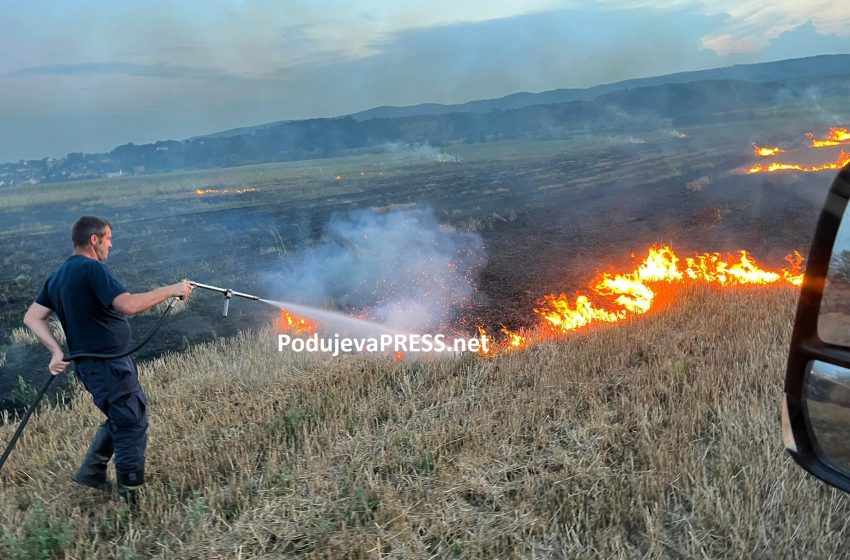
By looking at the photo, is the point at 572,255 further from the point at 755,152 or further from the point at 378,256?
the point at 755,152

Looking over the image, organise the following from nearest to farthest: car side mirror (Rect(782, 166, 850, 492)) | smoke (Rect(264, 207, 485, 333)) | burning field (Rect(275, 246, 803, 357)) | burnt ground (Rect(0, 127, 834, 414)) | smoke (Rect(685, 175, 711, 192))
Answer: car side mirror (Rect(782, 166, 850, 492)) < burning field (Rect(275, 246, 803, 357)) < smoke (Rect(264, 207, 485, 333)) < burnt ground (Rect(0, 127, 834, 414)) < smoke (Rect(685, 175, 711, 192))

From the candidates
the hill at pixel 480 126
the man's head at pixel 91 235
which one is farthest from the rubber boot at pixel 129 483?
the hill at pixel 480 126

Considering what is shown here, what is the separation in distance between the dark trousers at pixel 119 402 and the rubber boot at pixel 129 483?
0.09ft

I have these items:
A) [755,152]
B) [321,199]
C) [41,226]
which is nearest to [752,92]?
[755,152]

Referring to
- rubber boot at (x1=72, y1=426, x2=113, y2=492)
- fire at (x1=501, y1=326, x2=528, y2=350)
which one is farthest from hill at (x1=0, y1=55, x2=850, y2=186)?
rubber boot at (x1=72, y1=426, x2=113, y2=492)

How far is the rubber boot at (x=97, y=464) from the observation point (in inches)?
170

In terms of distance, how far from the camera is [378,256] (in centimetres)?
1550

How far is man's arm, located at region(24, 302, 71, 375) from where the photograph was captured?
13.1 feet

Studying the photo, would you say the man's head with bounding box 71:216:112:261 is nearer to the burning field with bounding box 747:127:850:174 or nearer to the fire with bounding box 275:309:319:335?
the fire with bounding box 275:309:319:335

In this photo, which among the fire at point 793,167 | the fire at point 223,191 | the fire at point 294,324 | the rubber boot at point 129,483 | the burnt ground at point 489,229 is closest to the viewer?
the rubber boot at point 129,483

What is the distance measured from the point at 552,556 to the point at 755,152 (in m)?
46.4

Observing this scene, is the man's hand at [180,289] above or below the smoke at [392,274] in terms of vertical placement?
above

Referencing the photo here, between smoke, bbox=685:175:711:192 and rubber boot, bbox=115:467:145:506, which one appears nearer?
rubber boot, bbox=115:467:145:506

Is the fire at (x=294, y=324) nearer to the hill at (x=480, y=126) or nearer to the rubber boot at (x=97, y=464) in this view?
the rubber boot at (x=97, y=464)
